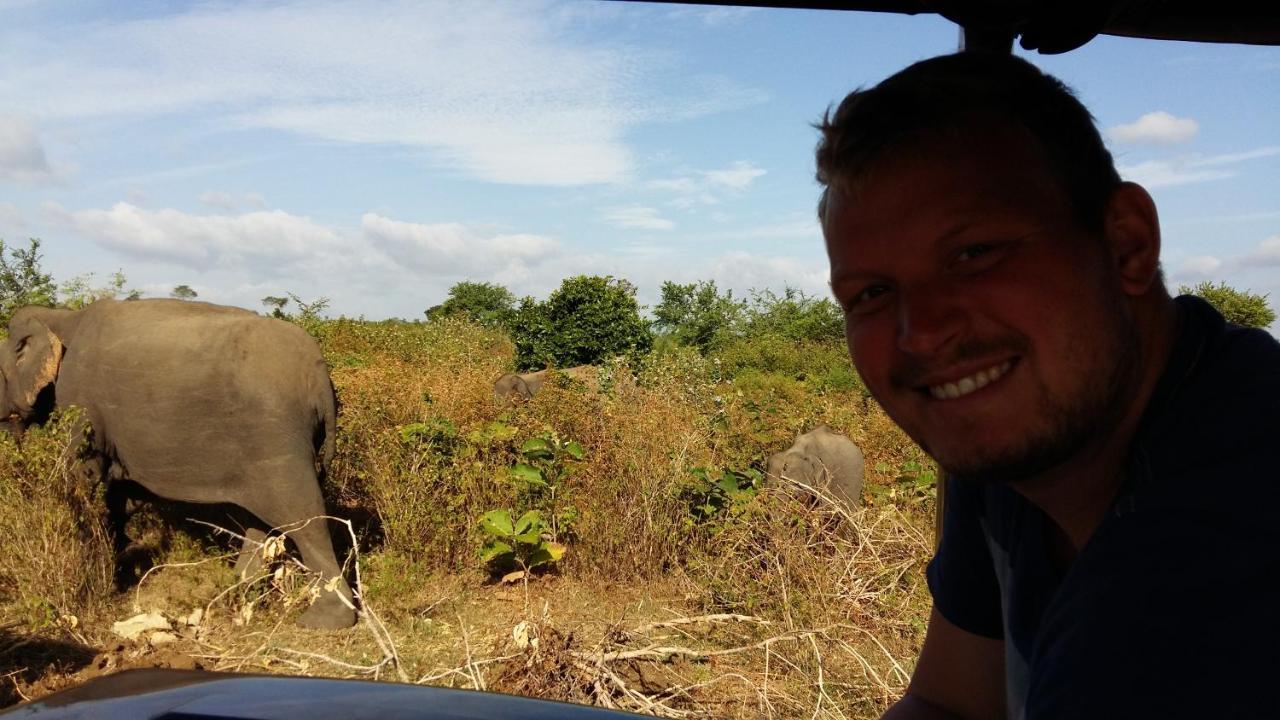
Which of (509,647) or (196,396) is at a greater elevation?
(196,396)

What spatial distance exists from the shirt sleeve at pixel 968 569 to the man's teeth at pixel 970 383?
0.35 m

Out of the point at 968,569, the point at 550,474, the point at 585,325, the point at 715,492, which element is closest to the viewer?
the point at 968,569

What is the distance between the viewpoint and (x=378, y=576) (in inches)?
270

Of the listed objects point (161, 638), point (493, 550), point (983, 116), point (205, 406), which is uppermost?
point (983, 116)

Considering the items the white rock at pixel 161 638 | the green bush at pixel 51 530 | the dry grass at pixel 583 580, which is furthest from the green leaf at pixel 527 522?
the green bush at pixel 51 530

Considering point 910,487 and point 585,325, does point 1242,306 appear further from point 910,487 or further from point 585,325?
point 585,325

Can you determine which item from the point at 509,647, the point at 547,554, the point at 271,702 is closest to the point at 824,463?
the point at 547,554

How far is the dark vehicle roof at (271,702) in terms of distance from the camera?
1619 mm

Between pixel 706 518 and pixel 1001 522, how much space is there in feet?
20.0

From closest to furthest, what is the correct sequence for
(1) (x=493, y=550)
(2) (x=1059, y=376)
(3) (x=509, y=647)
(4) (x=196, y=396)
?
(2) (x=1059, y=376) → (3) (x=509, y=647) → (4) (x=196, y=396) → (1) (x=493, y=550)

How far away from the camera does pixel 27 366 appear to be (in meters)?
7.25

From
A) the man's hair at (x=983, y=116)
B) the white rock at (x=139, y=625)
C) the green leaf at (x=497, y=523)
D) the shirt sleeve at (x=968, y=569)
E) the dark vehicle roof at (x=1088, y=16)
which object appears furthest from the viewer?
the green leaf at (x=497, y=523)

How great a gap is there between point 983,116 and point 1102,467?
449 millimetres

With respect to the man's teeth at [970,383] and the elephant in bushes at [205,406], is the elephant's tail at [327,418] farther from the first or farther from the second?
the man's teeth at [970,383]
